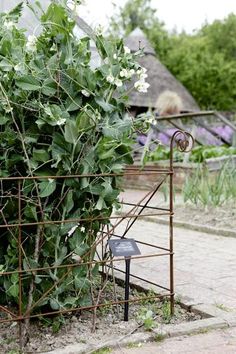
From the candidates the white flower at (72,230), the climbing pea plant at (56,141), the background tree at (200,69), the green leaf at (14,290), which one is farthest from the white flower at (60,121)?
the background tree at (200,69)

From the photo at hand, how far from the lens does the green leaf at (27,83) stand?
2801mm

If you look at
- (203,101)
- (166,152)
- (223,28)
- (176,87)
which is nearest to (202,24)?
(223,28)

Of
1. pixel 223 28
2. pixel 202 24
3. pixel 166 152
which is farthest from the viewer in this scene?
pixel 202 24

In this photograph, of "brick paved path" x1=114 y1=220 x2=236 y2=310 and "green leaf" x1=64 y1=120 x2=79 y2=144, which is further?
"brick paved path" x1=114 y1=220 x2=236 y2=310

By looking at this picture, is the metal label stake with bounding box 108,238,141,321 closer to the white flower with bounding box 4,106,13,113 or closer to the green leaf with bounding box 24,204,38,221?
the green leaf with bounding box 24,204,38,221

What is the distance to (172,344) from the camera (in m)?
2.83

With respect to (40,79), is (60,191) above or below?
below

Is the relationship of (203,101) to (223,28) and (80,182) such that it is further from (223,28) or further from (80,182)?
(80,182)

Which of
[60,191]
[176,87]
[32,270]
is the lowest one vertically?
[32,270]

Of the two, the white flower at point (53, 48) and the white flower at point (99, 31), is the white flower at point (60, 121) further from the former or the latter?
the white flower at point (99, 31)

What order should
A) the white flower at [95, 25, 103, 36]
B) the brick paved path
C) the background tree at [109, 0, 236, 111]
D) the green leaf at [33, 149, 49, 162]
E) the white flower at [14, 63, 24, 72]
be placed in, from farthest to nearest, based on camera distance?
1. the background tree at [109, 0, 236, 111]
2. the brick paved path
3. the white flower at [95, 25, 103, 36]
4. the green leaf at [33, 149, 49, 162]
5. the white flower at [14, 63, 24, 72]

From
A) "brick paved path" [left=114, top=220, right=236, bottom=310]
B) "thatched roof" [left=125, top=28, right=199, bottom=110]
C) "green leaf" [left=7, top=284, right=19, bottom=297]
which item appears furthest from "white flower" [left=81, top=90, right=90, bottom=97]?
"thatched roof" [left=125, top=28, right=199, bottom=110]

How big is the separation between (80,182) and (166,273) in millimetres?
1713

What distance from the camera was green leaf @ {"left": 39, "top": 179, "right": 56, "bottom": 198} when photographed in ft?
9.31
